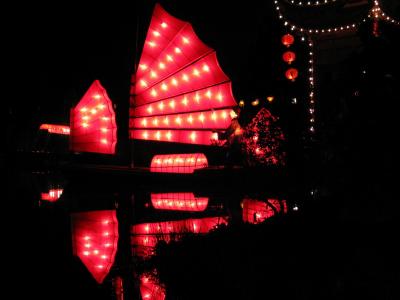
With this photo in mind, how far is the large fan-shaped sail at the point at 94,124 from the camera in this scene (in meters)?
12.5

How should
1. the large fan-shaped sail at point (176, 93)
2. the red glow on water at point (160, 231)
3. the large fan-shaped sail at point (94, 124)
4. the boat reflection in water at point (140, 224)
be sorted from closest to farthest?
the boat reflection in water at point (140, 224) → the red glow on water at point (160, 231) → the large fan-shaped sail at point (94, 124) → the large fan-shaped sail at point (176, 93)

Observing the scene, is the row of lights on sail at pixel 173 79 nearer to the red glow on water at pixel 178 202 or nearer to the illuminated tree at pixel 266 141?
the red glow on water at pixel 178 202

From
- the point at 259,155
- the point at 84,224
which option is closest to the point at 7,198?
the point at 84,224

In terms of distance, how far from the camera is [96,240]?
470 centimetres

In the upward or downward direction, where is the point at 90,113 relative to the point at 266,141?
upward

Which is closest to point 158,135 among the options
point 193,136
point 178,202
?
point 193,136

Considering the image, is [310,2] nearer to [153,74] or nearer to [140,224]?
[140,224]

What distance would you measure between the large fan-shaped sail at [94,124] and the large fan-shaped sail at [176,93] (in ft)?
3.63

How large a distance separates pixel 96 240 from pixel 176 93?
31.4 ft

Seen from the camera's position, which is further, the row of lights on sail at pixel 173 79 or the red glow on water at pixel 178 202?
the row of lights on sail at pixel 173 79

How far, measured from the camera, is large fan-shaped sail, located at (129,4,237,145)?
43.1 ft

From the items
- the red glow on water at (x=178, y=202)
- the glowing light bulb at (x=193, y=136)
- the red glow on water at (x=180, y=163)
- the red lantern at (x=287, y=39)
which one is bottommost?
the red glow on water at (x=178, y=202)

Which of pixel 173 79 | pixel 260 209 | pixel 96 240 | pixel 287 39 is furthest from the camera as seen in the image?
pixel 173 79

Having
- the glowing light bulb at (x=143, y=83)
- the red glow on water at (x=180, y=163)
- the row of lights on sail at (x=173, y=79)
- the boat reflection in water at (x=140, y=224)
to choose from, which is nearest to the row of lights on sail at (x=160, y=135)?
the red glow on water at (x=180, y=163)
